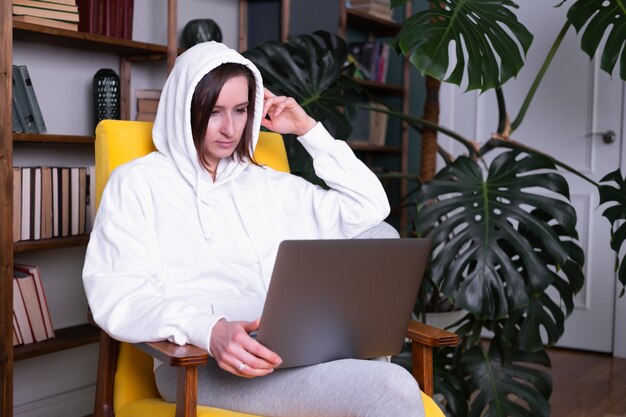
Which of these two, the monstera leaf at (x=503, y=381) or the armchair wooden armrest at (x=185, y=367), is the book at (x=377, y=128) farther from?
the armchair wooden armrest at (x=185, y=367)

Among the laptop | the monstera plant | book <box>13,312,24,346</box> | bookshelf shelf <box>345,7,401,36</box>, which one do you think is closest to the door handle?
bookshelf shelf <box>345,7,401,36</box>

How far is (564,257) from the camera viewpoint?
2.33 m

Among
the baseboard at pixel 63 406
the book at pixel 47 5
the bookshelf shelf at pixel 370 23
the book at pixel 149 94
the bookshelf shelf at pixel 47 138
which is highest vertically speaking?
the bookshelf shelf at pixel 370 23

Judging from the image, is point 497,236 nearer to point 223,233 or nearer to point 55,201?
point 223,233

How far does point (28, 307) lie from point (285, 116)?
3.70ft

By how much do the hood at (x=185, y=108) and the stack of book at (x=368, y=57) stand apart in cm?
235

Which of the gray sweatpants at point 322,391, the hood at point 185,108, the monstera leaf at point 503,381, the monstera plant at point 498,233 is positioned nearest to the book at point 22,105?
the hood at point 185,108

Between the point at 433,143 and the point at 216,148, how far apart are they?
1.51 m

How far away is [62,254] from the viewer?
2.99 meters

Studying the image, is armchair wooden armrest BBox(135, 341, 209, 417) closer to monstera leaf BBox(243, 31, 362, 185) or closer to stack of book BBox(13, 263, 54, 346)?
stack of book BBox(13, 263, 54, 346)

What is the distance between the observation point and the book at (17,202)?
101 inches

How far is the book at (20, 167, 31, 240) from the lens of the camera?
8.52 ft

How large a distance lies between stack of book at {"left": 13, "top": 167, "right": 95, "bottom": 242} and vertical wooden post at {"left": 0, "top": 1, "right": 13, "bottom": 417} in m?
0.15

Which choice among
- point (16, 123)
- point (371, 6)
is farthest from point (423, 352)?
point (371, 6)
